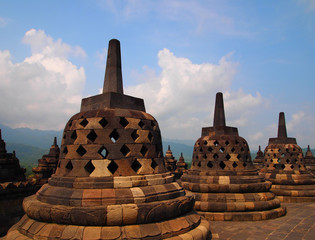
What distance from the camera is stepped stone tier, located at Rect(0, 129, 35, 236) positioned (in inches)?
324

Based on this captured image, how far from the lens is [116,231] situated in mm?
4297

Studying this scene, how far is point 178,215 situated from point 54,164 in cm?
1309

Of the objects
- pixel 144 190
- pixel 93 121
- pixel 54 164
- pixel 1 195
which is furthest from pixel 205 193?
pixel 54 164

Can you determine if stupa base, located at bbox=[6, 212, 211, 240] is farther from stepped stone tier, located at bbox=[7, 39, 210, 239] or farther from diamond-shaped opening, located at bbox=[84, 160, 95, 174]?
diamond-shaped opening, located at bbox=[84, 160, 95, 174]

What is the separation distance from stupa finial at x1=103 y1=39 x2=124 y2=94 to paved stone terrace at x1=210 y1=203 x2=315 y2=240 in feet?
13.4

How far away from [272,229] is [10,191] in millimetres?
8203

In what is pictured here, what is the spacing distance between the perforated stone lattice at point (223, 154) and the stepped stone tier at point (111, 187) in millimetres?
4552

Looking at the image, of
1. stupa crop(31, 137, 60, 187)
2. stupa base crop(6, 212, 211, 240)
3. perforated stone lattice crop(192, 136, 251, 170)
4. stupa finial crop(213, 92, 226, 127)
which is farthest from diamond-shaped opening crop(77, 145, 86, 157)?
stupa crop(31, 137, 60, 187)

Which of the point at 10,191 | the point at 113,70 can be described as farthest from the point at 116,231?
the point at 10,191

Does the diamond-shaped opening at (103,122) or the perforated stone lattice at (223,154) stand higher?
the diamond-shaped opening at (103,122)

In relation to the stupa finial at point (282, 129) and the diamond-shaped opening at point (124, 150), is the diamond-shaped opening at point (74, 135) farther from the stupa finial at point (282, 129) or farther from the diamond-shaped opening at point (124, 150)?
the stupa finial at point (282, 129)

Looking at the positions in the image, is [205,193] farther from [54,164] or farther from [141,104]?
[54,164]

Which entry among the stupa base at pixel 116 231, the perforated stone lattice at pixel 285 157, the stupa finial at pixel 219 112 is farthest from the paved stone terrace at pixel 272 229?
the perforated stone lattice at pixel 285 157

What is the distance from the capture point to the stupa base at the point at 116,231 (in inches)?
168
